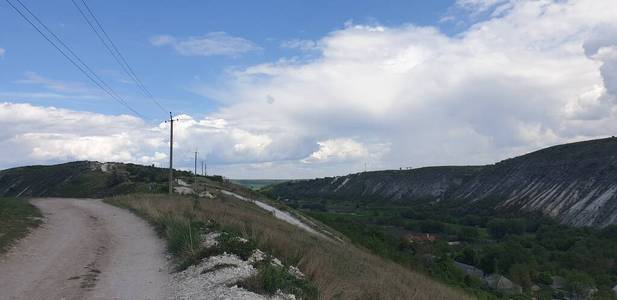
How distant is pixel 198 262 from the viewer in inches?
534

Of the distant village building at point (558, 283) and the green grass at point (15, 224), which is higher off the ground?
the green grass at point (15, 224)

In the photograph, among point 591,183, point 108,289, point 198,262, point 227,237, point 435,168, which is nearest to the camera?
point 108,289

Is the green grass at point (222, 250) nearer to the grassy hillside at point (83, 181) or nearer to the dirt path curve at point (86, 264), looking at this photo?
the dirt path curve at point (86, 264)

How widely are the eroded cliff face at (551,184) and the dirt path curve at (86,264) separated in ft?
240

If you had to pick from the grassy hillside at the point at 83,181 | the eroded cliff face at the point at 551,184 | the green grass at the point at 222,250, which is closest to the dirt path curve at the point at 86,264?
the green grass at the point at 222,250

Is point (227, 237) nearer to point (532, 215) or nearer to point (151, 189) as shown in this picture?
point (151, 189)

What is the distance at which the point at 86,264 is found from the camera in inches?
556

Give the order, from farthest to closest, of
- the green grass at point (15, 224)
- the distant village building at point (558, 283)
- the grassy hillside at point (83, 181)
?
the grassy hillside at point (83, 181), the distant village building at point (558, 283), the green grass at point (15, 224)

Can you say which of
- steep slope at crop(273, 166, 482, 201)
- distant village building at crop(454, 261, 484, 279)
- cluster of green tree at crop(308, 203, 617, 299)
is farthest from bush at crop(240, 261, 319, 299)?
steep slope at crop(273, 166, 482, 201)

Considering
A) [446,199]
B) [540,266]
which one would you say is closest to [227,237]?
[540,266]

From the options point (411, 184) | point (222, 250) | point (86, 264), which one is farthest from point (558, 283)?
point (411, 184)

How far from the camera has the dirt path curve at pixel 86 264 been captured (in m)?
11.1

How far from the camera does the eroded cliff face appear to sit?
8012cm

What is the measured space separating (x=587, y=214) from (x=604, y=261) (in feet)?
76.0
